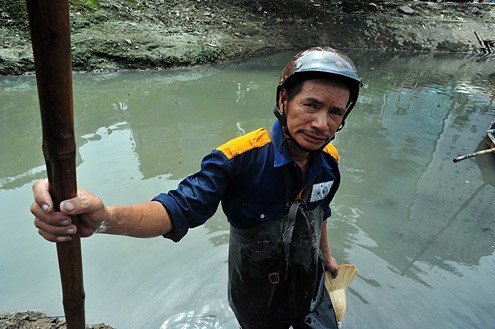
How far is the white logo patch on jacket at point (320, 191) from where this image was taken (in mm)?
1707

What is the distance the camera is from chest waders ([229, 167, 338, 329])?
5.54ft

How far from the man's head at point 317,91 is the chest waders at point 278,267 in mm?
215

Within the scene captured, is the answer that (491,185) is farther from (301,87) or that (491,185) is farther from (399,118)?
(301,87)

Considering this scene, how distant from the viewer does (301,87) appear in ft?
5.03

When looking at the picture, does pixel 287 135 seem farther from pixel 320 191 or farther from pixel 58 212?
pixel 58 212

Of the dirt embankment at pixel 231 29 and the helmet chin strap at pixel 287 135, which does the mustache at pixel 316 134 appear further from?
the dirt embankment at pixel 231 29

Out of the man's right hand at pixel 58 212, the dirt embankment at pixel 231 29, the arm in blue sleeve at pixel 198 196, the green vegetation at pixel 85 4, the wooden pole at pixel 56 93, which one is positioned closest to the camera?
the wooden pole at pixel 56 93

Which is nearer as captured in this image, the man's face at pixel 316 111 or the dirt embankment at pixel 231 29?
the man's face at pixel 316 111

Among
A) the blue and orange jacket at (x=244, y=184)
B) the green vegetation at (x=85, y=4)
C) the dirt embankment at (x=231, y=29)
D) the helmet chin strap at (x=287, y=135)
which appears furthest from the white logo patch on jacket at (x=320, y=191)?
the green vegetation at (x=85, y=4)

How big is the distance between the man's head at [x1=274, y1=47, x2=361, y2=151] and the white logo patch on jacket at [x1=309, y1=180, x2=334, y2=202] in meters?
0.22

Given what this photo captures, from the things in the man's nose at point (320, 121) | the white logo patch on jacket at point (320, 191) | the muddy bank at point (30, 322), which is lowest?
the muddy bank at point (30, 322)

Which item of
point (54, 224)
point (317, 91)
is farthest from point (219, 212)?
point (54, 224)

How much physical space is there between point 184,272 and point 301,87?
2.14 m

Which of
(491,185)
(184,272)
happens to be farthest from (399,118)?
(184,272)
